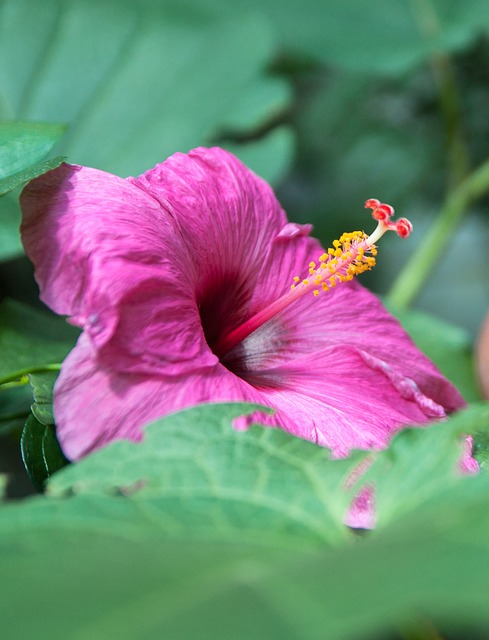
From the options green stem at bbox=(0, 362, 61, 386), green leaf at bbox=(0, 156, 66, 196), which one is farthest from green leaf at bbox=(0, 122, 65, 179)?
green stem at bbox=(0, 362, 61, 386)

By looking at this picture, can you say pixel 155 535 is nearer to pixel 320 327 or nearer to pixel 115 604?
pixel 115 604

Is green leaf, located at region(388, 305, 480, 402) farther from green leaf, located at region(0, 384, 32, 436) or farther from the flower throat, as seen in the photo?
green leaf, located at region(0, 384, 32, 436)

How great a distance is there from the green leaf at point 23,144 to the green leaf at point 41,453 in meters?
0.17

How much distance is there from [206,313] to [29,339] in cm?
14

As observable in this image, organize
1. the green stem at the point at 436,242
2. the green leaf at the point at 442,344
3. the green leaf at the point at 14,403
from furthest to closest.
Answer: the green stem at the point at 436,242 < the green leaf at the point at 442,344 < the green leaf at the point at 14,403

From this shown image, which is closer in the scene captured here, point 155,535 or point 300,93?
point 155,535

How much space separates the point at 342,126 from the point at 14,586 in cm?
147

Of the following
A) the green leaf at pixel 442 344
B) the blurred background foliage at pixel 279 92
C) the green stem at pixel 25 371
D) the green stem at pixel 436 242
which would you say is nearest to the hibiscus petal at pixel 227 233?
the green stem at pixel 25 371

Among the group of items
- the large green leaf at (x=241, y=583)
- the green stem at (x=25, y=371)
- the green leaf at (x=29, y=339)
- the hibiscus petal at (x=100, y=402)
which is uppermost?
the large green leaf at (x=241, y=583)

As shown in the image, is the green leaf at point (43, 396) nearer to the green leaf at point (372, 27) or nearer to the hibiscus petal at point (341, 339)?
the hibiscus petal at point (341, 339)

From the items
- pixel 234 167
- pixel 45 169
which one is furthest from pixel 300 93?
pixel 45 169

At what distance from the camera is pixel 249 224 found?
603 mm

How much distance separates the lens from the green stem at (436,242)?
1.17 m

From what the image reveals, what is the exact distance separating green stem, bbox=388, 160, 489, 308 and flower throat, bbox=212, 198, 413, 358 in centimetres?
52
